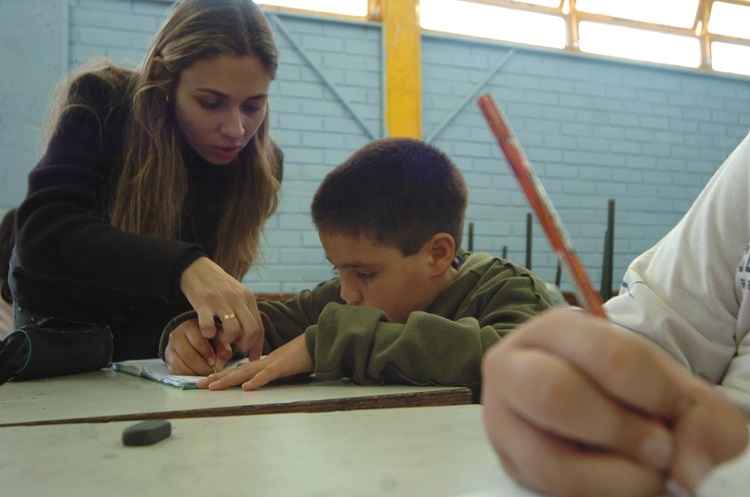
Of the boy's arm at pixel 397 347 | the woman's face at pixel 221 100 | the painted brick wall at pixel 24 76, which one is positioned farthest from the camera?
the painted brick wall at pixel 24 76

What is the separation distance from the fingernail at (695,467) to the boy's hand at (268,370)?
680mm

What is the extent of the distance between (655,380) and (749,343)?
1.79ft

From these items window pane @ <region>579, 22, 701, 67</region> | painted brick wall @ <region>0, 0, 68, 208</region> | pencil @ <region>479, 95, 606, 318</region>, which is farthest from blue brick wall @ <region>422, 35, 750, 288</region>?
pencil @ <region>479, 95, 606, 318</region>

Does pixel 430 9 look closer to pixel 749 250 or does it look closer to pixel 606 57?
pixel 606 57

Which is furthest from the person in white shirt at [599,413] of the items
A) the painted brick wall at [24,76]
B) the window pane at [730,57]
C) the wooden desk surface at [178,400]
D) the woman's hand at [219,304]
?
the window pane at [730,57]

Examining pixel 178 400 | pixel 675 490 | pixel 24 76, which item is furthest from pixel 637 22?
pixel 675 490

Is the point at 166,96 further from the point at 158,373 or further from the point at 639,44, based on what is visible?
the point at 639,44

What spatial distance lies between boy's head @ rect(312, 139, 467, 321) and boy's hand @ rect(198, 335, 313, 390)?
0.72 ft

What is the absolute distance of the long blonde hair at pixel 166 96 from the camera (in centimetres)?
128

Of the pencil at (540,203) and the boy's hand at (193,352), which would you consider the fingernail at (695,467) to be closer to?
the pencil at (540,203)

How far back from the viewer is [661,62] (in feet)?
17.5

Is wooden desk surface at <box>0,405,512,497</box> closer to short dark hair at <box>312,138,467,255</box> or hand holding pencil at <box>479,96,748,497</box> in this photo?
hand holding pencil at <box>479,96,748,497</box>

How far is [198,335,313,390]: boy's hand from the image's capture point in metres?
0.88

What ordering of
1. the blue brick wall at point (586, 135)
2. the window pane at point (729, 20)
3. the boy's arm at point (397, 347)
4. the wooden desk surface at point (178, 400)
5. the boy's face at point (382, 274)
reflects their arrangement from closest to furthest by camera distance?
the wooden desk surface at point (178, 400)
the boy's arm at point (397, 347)
the boy's face at point (382, 274)
the blue brick wall at point (586, 135)
the window pane at point (729, 20)
